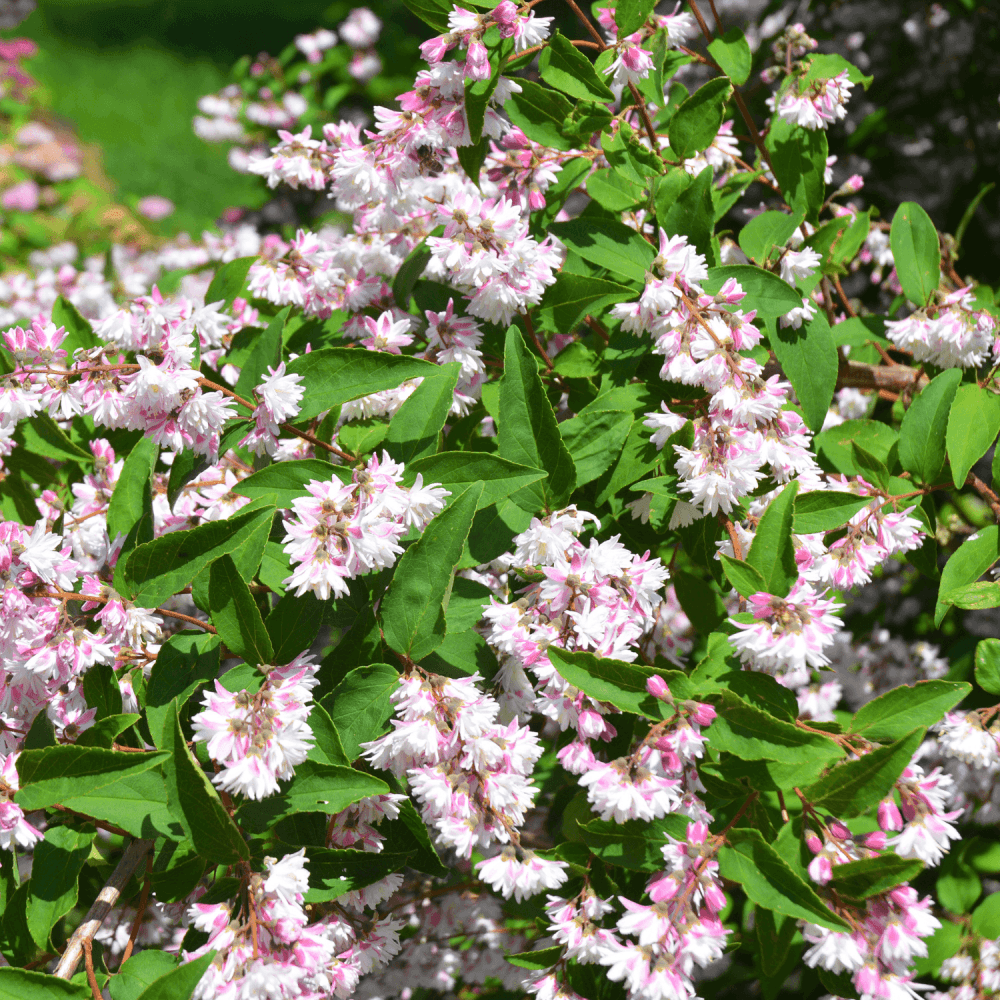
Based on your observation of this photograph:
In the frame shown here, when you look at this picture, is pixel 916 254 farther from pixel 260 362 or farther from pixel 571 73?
pixel 260 362

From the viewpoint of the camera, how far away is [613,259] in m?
1.74

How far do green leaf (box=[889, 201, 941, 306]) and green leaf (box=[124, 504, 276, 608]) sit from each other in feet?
5.22

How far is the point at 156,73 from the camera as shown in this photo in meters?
10.8

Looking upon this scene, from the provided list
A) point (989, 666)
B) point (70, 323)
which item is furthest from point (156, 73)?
point (989, 666)

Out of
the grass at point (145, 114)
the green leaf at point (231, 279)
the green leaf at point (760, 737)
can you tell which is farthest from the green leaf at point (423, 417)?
the grass at point (145, 114)

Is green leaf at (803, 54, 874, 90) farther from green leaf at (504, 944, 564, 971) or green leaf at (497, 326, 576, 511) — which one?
green leaf at (504, 944, 564, 971)

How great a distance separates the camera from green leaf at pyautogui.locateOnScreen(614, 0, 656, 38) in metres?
1.81

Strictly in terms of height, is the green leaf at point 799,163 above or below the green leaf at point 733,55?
below

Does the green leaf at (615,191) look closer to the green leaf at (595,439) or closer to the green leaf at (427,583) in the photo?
the green leaf at (595,439)

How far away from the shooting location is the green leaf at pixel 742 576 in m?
1.40

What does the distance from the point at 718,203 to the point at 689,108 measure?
236 millimetres

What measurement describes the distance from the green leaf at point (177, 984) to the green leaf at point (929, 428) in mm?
1585

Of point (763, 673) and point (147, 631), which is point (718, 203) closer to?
point (763, 673)

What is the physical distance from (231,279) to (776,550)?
1.53 metres
